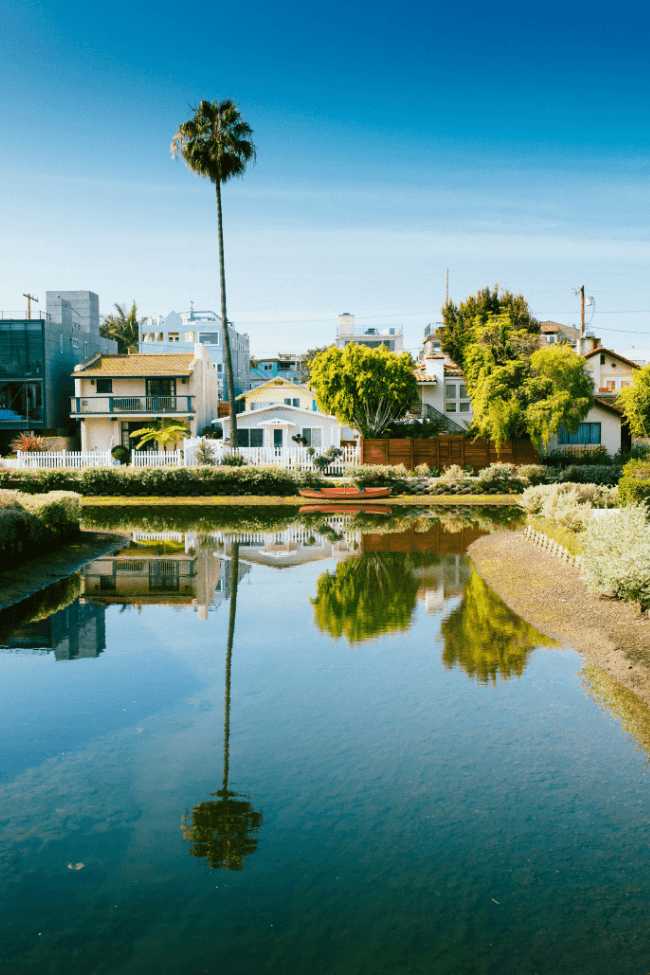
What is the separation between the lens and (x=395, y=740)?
8.16m

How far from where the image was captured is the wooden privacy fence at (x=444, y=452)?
4478cm

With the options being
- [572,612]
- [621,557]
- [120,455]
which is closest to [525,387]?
[120,455]

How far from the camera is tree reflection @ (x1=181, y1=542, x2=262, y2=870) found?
605cm

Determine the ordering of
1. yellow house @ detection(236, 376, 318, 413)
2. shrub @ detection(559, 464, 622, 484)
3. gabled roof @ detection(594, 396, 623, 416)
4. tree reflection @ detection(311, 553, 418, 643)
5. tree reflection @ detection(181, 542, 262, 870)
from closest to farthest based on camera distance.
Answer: tree reflection @ detection(181, 542, 262, 870) < tree reflection @ detection(311, 553, 418, 643) < shrub @ detection(559, 464, 622, 484) < gabled roof @ detection(594, 396, 623, 416) < yellow house @ detection(236, 376, 318, 413)

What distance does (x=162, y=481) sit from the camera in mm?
37188

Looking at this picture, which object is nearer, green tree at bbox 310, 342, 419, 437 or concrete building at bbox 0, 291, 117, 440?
green tree at bbox 310, 342, 419, 437

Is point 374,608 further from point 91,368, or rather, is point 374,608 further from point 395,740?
point 91,368

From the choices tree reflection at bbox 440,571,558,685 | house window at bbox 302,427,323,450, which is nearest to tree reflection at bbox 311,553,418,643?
tree reflection at bbox 440,571,558,685

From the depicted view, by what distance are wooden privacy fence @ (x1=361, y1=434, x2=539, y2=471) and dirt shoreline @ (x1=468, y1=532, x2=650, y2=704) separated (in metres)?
25.3

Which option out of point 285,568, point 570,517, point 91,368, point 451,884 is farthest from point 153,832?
point 91,368

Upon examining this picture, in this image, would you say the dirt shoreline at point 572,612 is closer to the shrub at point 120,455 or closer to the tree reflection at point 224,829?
the tree reflection at point 224,829

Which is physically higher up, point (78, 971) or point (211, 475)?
point (211, 475)

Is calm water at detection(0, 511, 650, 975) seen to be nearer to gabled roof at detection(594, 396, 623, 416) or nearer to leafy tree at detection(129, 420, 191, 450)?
leafy tree at detection(129, 420, 191, 450)

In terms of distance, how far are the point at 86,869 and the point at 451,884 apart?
2.67m
